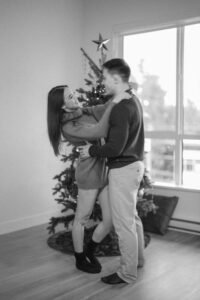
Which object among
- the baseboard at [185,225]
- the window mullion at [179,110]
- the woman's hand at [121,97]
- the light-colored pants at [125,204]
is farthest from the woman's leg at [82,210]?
the window mullion at [179,110]

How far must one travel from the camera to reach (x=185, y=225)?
160 inches

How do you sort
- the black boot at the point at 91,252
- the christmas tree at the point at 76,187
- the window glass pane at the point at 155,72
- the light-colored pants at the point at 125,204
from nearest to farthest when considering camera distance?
the light-colored pants at the point at 125,204, the black boot at the point at 91,252, the christmas tree at the point at 76,187, the window glass pane at the point at 155,72

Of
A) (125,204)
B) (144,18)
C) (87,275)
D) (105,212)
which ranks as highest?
(144,18)

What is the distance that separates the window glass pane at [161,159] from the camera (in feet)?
14.0

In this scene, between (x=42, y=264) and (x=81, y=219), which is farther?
(x=42, y=264)

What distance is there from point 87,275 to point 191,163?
185cm

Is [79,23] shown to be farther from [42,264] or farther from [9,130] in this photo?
[42,264]

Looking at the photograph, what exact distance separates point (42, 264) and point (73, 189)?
0.72 m

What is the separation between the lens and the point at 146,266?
3.01m

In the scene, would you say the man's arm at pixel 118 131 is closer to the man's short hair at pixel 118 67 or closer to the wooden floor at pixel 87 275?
the man's short hair at pixel 118 67

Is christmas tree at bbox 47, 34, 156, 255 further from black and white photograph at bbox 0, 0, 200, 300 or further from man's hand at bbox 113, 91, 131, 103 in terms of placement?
man's hand at bbox 113, 91, 131, 103

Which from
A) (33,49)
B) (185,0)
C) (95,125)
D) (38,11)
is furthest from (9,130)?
(185,0)

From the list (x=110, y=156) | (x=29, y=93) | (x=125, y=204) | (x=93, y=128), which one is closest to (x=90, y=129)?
(x=93, y=128)

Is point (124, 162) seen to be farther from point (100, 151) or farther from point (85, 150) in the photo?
point (85, 150)
